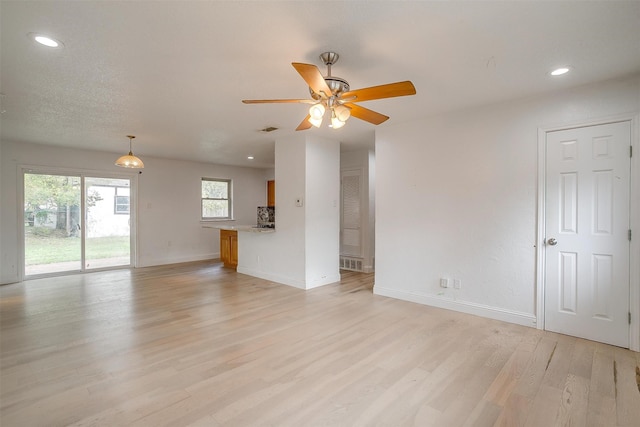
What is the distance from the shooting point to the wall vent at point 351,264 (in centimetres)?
630

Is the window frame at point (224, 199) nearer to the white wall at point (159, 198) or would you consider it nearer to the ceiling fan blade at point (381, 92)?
the white wall at point (159, 198)

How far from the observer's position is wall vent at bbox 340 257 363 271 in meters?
6.30

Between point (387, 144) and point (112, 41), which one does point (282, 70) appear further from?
point (387, 144)

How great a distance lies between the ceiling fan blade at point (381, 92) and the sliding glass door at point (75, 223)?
6167mm

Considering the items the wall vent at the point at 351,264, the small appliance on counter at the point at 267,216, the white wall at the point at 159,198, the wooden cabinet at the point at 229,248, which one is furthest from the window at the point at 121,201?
the wall vent at the point at 351,264

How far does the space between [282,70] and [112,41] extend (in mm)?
1234

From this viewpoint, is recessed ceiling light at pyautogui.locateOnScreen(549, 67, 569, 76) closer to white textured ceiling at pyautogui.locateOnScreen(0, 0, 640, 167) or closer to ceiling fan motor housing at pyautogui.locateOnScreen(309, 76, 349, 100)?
white textured ceiling at pyautogui.locateOnScreen(0, 0, 640, 167)

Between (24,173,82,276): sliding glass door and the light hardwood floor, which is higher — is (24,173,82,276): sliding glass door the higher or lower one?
the higher one

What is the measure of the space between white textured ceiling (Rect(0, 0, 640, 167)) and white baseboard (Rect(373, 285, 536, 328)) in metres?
2.36

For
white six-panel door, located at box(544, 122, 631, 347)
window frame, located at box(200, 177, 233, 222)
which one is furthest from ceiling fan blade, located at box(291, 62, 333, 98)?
window frame, located at box(200, 177, 233, 222)

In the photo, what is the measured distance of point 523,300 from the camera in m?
3.33

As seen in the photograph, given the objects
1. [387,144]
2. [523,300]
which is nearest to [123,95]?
[387,144]

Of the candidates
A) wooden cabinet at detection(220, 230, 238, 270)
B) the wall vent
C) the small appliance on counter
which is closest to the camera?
the small appliance on counter

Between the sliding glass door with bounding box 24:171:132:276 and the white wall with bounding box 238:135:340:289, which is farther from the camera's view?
the sliding glass door with bounding box 24:171:132:276
